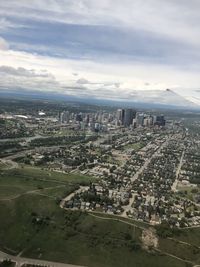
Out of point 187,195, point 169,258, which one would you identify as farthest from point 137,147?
point 169,258

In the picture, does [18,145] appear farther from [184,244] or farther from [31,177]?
[184,244]

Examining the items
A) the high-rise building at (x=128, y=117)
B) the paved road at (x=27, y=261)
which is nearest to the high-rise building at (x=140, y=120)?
the high-rise building at (x=128, y=117)

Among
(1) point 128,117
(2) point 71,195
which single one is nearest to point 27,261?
(2) point 71,195

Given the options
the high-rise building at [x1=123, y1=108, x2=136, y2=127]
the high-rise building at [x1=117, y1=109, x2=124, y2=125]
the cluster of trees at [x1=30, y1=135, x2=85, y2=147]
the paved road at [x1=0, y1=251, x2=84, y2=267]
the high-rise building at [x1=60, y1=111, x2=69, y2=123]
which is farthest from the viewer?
the high-rise building at [x1=117, y1=109, x2=124, y2=125]

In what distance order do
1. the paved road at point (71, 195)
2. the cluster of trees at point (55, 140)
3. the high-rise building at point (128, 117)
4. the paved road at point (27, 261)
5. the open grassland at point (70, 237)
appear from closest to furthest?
the paved road at point (27, 261) < the open grassland at point (70, 237) < the paved road at point (71, 195) < the cluster of trees at point (55, 140) < the high-rise building at point (128, 117)

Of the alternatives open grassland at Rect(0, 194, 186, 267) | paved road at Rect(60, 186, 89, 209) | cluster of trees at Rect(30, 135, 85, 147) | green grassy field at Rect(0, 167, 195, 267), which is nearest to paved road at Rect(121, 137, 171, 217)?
green grassy field at Rect(0, 167, 195, 267)

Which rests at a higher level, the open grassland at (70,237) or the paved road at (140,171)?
the paved road at (140,171)

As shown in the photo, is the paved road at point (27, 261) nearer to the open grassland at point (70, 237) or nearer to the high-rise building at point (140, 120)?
the open grassland at point (70, 237)

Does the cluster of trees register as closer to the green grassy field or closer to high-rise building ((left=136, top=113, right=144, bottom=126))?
the green grassy field
